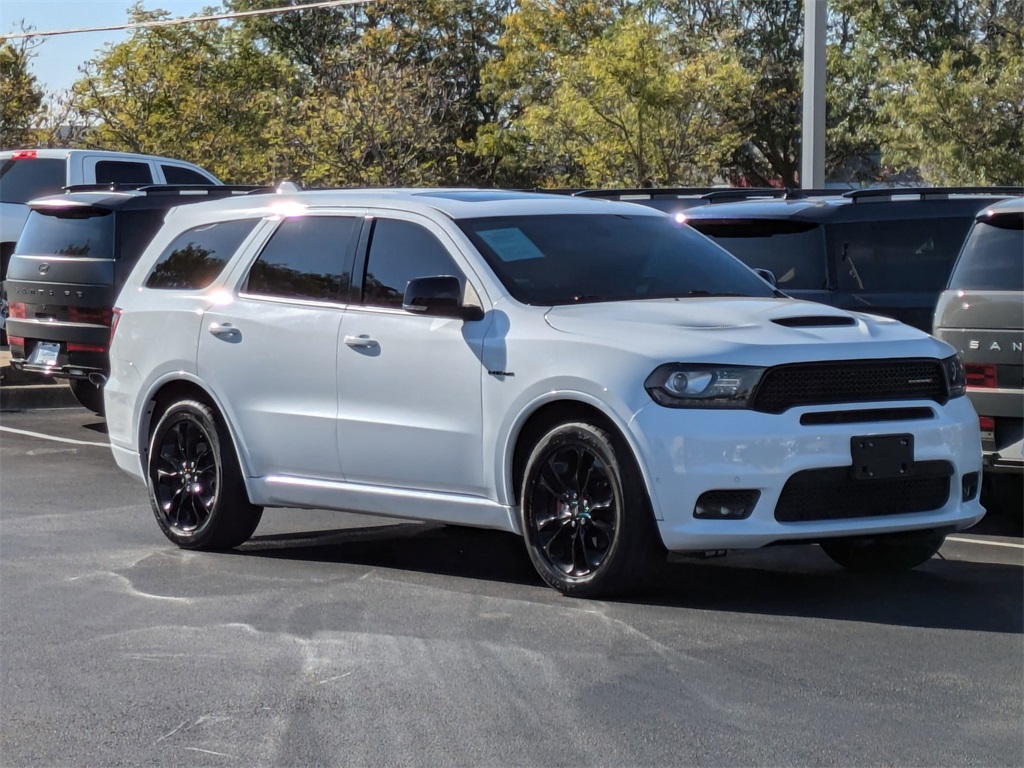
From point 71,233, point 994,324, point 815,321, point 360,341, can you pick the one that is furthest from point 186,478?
point 71,233

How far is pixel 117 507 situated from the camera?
1000 centimetres

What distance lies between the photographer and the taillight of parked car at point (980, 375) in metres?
8.41

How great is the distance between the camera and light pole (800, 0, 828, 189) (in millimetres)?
19125

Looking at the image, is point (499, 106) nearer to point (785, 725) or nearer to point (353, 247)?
point (353, 247)

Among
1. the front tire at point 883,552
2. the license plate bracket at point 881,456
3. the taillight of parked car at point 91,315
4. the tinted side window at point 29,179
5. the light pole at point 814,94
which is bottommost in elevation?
the front tire at point 883,552

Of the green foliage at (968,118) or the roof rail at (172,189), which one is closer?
the roof rail at (172,189)

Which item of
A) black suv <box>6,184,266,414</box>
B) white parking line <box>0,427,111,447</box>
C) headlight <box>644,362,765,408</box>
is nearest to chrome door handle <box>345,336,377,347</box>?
headlight <box>644,362,765,408</box>

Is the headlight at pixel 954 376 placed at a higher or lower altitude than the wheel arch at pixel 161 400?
higher

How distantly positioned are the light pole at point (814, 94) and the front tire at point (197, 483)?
468 inches

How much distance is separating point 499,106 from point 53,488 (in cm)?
4217

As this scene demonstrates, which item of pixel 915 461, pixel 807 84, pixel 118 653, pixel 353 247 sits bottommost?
pixel 118 653

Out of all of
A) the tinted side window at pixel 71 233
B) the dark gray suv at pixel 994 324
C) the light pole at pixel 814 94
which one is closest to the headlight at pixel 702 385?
the dark gray suv at pixel 994 324

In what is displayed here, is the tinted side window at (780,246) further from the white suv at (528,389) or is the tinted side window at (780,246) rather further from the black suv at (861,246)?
the white suv at (528,389)

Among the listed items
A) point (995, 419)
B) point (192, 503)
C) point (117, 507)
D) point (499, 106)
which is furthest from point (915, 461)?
point (499, 106)
